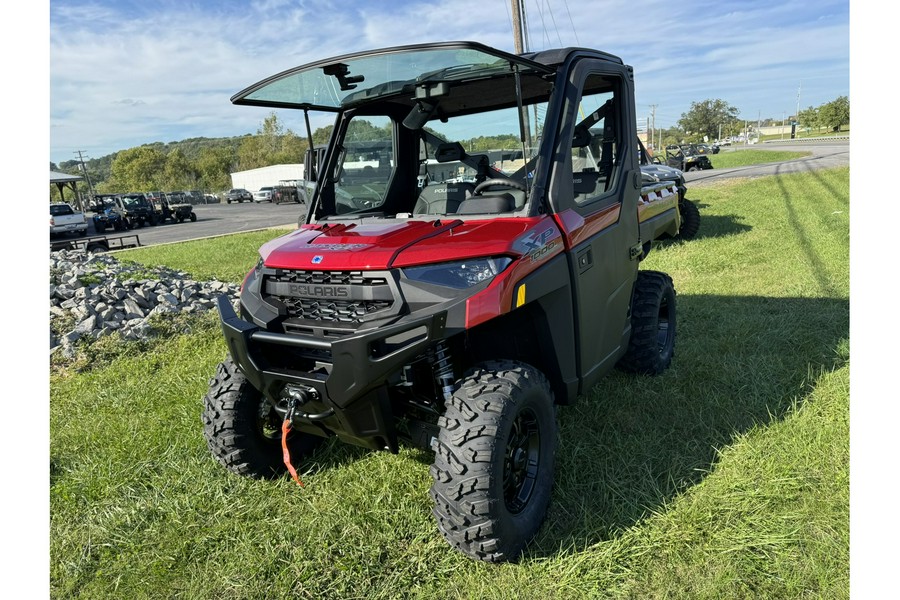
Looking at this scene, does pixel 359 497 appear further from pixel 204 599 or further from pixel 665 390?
pixel 665 390

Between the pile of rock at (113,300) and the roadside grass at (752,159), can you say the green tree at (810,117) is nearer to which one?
the roadside grass at (752,159)

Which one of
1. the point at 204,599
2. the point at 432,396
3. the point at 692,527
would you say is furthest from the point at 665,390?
the point at 204,599

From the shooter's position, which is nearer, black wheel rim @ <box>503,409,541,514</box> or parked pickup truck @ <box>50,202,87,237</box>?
black wheel rim @ <box>503,409,541,514</box>

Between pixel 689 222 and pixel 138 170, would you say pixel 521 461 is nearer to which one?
pixel 689 222

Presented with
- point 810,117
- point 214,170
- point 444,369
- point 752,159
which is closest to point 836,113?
point 810,117

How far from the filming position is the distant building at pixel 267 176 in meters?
63.8

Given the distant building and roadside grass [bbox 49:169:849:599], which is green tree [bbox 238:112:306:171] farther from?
roadside grass [bbox 49:169:849:599]

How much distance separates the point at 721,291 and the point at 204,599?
6392 millimetres

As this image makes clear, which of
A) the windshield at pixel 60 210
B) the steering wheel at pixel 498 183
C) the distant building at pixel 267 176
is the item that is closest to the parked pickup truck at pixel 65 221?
the windshield at pixel 60 210

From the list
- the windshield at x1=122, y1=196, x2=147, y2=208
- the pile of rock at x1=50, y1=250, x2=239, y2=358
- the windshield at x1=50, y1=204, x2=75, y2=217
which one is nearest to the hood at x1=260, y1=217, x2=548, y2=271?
the pile of rock at x1=50, y1=250, x2=239, y2=358

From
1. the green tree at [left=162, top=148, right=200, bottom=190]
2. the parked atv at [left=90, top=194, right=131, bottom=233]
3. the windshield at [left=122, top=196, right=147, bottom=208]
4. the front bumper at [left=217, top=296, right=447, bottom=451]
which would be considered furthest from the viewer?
the green tree at [left=162, top=148, right=200, bottom=190]

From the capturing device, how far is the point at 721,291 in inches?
283

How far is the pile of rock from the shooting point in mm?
6445

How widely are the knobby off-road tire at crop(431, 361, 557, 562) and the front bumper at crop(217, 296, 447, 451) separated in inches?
13.6
